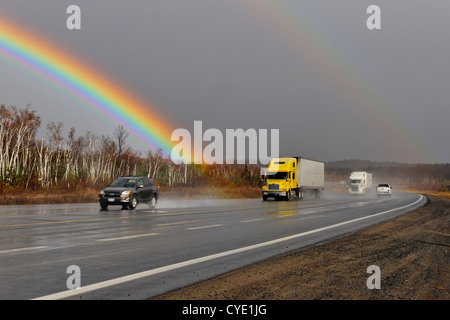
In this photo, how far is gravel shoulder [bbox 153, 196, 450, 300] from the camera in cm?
630

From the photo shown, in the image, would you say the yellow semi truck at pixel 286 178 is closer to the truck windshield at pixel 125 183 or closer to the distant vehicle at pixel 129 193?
the distant vehicle at pixel 129 193

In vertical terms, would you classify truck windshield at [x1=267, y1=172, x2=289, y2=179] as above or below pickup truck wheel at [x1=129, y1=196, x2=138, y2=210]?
above

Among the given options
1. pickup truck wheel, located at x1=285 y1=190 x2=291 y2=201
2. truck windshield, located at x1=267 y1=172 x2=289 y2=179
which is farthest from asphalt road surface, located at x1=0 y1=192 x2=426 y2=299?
truck windshield, located at x1=267 y1=172 x2=289 y2=179

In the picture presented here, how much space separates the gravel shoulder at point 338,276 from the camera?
630 centimetres

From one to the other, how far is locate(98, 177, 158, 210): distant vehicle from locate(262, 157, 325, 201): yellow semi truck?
1624cm

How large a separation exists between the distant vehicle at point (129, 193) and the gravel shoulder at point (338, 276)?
15.3m

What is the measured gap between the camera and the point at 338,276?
25.3 ft

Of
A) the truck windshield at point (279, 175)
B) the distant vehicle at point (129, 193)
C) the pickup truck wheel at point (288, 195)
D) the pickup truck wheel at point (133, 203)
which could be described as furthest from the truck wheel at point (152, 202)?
the pickup truck wheel at point (288, 195)

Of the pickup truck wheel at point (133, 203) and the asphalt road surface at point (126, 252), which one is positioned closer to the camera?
the asphalt road surface at point (126, 252)

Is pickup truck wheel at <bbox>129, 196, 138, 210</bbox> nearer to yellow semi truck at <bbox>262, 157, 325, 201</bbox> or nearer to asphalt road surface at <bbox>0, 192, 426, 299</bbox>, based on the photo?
asphalt road surface at <bbox>0, 192, 426, 299</bbox>

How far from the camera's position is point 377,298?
6.18 m
